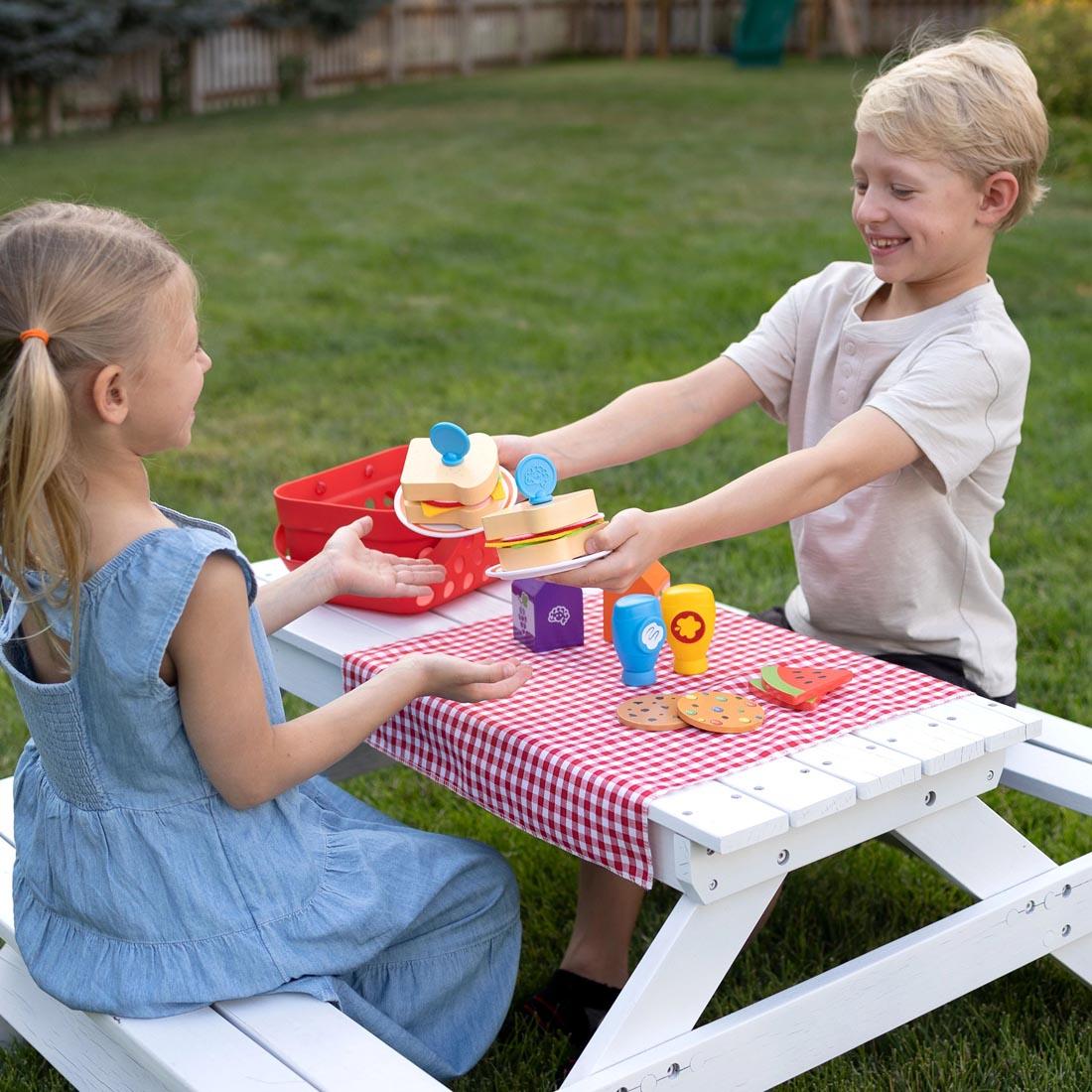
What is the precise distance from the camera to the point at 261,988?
1897 millimetres

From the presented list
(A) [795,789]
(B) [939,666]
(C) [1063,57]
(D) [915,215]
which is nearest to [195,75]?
(C) [1063,57]

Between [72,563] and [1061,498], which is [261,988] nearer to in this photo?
[72,563]

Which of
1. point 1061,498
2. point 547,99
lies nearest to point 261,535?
point 1061,498

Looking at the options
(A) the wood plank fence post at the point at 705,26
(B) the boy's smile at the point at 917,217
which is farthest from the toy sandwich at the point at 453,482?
(A) the wood plank fence post at the point at 705,26

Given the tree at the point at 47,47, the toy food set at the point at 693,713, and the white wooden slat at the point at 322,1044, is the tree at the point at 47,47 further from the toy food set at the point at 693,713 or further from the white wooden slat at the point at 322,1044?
the white wooden slat at the point at 322,1044

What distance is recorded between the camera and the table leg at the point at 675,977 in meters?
1.89

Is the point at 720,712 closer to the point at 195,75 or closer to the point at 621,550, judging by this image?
the point at 621,550

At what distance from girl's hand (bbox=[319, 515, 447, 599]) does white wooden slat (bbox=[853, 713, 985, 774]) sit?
75 cm

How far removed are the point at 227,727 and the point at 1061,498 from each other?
3.56m

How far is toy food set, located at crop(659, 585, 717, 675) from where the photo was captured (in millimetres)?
2221

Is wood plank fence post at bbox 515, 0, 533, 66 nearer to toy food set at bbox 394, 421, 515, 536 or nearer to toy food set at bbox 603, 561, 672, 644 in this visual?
toy food set at bbox 394, 421, 515, 536

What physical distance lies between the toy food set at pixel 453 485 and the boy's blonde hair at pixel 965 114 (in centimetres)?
85

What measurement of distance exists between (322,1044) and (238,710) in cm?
41

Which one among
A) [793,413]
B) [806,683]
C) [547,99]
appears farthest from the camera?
[547,99]
